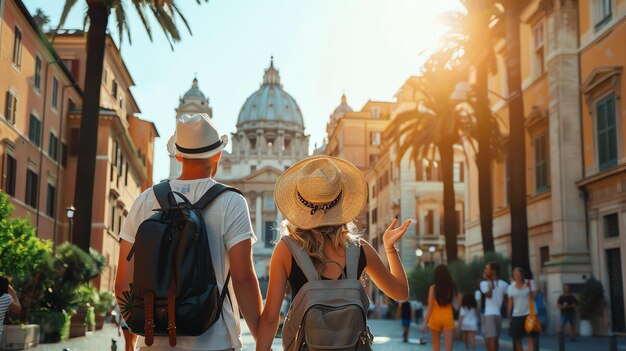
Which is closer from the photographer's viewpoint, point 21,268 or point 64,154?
point 21,268

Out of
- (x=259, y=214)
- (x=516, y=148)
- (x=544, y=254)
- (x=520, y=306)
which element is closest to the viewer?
(x=520, y=306)

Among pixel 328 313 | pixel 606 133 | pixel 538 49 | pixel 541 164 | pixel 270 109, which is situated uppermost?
pixel 270 109

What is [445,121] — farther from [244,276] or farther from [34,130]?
[244,276]

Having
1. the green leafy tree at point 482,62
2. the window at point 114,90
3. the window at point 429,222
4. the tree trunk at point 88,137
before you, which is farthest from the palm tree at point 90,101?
the window at point 429,222

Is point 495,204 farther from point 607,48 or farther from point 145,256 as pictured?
point 145,256

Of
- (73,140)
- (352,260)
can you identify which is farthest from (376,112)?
(352,260)

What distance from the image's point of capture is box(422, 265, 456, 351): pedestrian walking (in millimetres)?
12109

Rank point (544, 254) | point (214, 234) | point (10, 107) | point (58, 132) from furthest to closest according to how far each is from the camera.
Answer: point (58, 132), point (10, 107), point (544, 254), point (214, 234)

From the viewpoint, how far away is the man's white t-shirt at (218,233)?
4152mm

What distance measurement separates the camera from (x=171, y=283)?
3967 mm

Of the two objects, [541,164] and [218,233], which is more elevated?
[541,164]

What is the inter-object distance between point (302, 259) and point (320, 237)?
0.18 meters

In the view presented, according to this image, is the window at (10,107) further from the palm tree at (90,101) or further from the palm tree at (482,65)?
the palm tree at (482,65)

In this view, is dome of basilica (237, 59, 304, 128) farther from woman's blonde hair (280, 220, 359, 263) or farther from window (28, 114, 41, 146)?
woman's blonde hair (280, 220, 359, 263)
